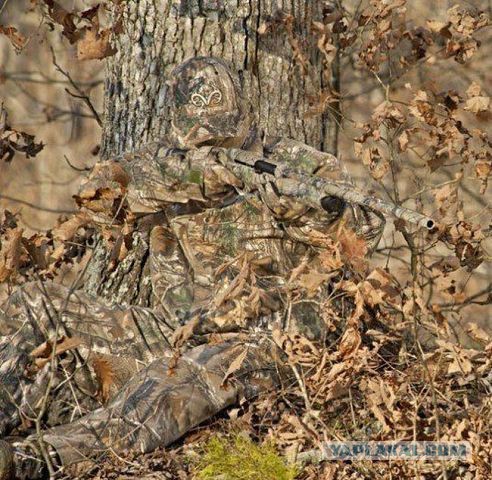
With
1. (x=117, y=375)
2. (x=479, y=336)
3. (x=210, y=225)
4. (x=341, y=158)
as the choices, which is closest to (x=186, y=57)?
(x=210, y=225)

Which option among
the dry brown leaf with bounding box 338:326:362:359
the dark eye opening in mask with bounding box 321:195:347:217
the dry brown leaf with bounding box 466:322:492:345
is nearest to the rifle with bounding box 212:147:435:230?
the dark eye opening in mask with bounding box 321:195:347:217

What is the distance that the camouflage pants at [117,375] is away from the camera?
15.4 ft

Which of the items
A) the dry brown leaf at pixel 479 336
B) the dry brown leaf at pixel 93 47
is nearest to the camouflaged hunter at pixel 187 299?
the dry brown leaf at pixel 93 47

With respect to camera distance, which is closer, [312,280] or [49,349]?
[312,280]

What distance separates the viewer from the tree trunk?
5918 millimetres

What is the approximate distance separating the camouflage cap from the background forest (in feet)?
1.54

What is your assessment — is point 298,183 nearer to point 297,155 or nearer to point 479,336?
point 297,155

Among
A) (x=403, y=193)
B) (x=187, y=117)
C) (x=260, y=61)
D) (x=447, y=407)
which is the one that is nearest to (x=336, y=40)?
(x=403, y=193)

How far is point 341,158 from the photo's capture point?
691 centimetres

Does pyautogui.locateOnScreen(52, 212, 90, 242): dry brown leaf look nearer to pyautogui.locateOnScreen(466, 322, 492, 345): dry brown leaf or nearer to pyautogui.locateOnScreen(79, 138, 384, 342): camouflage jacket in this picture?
pyautogui.locateOnScreen(79, 138, 384, 342): camouflage jacket

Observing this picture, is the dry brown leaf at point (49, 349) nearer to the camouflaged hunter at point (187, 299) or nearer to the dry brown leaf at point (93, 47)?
the camouflaged hunter at point (187, 299)

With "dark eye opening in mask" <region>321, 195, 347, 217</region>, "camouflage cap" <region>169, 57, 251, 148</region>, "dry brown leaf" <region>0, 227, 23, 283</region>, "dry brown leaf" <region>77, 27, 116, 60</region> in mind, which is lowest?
"dry brown leaf" <region>0, 227, 23, 283</region>

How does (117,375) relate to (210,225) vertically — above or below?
below

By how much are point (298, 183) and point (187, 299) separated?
92 centimetres
